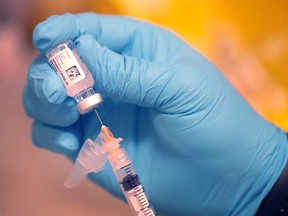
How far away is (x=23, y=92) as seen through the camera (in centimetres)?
90

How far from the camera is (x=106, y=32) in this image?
862mm

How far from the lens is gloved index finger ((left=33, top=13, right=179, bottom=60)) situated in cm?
73

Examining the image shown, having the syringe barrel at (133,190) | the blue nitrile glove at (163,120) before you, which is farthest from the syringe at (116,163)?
the blue nitrile glove at (163,120)

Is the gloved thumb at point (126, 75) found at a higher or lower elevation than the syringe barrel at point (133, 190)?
higher

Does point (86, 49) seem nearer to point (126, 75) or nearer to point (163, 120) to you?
point (126, 75)

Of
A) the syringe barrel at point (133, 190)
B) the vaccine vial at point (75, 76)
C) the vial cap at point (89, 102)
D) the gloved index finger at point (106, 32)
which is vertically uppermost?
the gloved index finger at point (106, 32)

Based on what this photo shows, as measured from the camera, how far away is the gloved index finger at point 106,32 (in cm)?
73

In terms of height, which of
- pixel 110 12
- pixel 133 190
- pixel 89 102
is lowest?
pixel 133 190

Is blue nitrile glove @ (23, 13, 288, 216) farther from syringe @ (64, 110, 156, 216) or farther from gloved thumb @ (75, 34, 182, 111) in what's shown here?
syringe @ (64, 110, 156, 216)

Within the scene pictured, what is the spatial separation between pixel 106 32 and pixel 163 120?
0.76ft

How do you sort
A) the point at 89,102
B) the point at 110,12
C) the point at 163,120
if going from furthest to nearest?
the point at 110,12 < the point at 163,120 < the point at 89,102

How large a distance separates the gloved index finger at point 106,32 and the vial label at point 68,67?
0.16ft

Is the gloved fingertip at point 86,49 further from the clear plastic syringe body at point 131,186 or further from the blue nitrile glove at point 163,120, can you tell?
the clear plastic syringe body at point 131,186

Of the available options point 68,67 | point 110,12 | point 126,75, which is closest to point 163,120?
point 126,75
